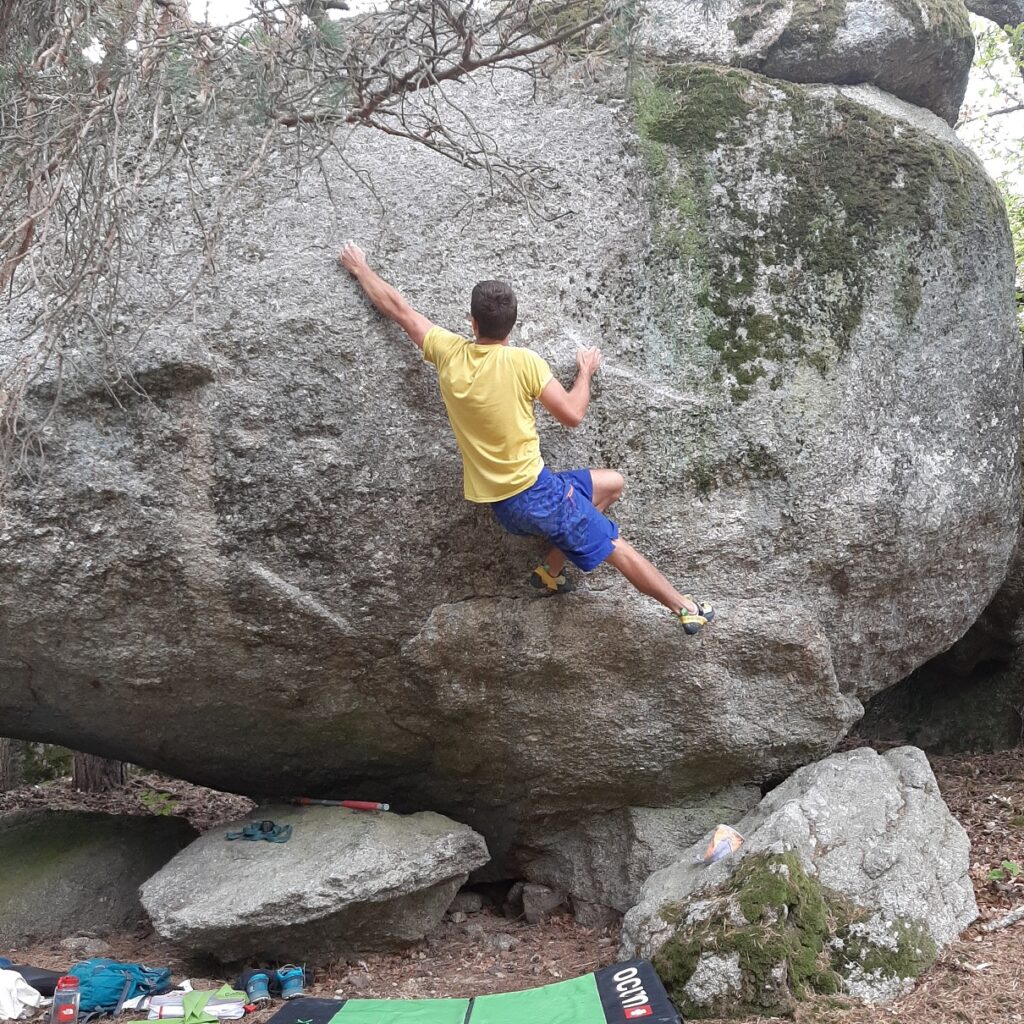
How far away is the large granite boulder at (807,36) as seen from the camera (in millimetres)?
5809

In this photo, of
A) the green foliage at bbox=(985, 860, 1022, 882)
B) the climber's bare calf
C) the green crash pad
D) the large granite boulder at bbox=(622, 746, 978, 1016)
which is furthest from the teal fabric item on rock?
the green foliage at bbox=(985, 860, 1022, 882)

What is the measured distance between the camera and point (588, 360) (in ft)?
16.5

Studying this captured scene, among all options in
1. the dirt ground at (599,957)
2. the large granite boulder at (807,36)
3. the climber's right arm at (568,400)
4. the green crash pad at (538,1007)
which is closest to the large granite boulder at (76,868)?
the dirt ground at (599,957)

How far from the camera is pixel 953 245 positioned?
5.63m

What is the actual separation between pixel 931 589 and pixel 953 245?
1928 millimetres

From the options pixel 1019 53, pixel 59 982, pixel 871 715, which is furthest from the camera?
pixel 1019 53

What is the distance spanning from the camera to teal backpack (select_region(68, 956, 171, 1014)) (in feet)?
15.0

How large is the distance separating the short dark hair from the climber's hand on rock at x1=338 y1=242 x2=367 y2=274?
2.03 ft

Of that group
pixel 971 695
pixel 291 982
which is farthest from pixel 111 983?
pixel 971 695

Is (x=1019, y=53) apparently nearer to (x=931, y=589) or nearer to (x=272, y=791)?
(x=931, y=589)

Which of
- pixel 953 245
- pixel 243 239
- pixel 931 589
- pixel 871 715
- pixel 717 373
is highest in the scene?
pixel 243 239

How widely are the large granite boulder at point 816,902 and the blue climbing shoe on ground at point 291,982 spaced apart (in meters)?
1.58

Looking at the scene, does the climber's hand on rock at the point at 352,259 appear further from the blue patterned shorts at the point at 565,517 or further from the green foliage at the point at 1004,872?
the green foliage at the point at 1004,872

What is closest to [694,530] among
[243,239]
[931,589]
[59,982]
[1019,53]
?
[931,589]
